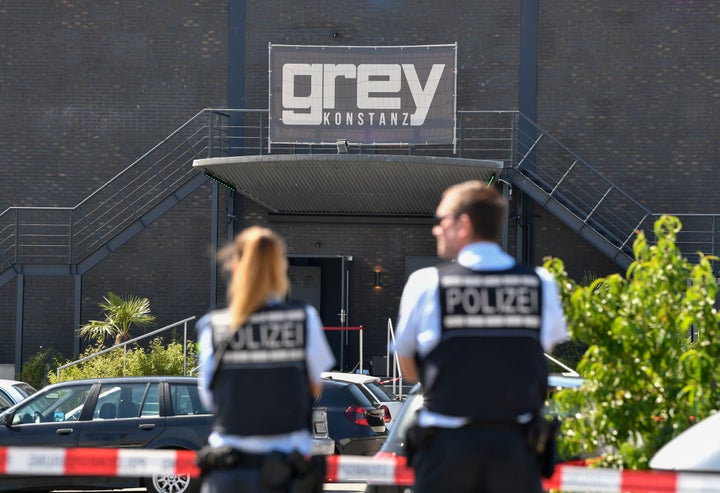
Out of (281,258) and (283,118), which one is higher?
(283,118)

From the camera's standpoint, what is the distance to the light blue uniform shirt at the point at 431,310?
451 cm

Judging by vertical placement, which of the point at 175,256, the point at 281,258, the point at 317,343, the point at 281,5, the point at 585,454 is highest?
the point at 281,5

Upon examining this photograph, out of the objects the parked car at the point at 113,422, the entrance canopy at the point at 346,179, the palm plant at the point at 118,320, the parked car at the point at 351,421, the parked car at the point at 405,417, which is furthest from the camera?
the palm plant at the point at 118,320

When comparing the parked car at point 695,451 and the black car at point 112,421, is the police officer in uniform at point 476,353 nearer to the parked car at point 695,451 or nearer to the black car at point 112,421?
the parked car at point 695,451

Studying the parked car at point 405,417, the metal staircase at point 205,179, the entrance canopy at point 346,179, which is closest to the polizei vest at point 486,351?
the parked car at point 405,417

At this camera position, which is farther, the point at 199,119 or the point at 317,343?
the point at 199,119

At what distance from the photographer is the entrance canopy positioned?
62.8ft

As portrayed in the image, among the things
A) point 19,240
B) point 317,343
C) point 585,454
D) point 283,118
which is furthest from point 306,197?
point 317,343

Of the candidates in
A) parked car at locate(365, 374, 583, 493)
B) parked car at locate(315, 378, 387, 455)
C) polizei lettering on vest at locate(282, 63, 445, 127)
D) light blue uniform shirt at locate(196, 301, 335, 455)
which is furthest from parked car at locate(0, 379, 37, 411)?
light blue uniform shirt at locate(196, 301, 335, 455)

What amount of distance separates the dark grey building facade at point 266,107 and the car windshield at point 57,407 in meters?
10.8

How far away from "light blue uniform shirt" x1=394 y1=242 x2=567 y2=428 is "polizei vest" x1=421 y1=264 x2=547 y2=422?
0.10 feet

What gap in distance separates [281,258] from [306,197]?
1754cm

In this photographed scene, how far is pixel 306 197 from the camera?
2205 centimetres

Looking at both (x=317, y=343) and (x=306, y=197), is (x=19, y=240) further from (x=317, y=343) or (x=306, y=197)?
(x=317, y=343)
